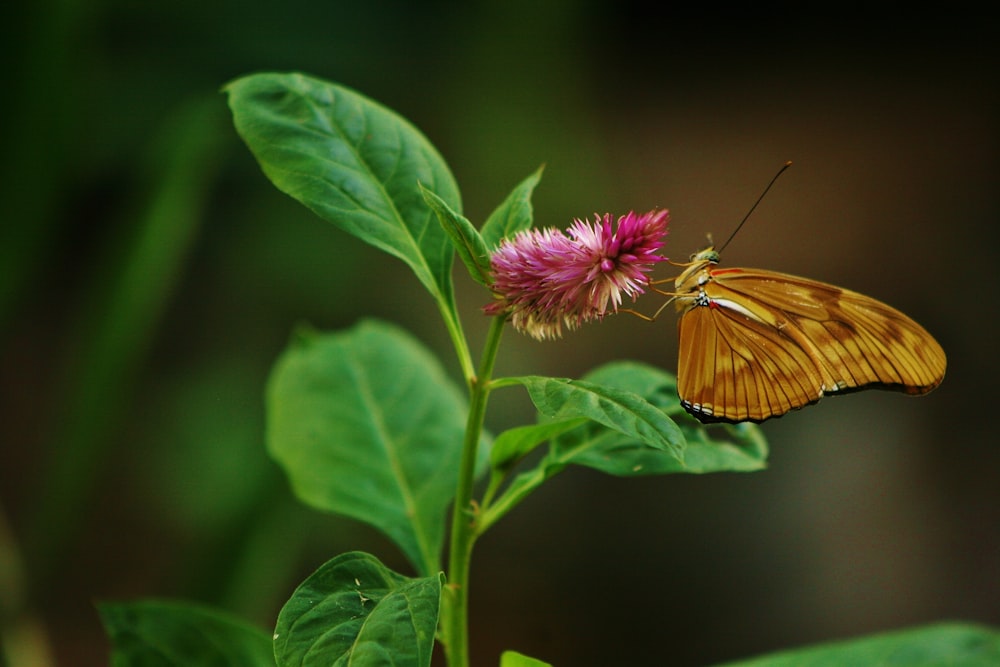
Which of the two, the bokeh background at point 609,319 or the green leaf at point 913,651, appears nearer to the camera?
the green leaf at point 913,651

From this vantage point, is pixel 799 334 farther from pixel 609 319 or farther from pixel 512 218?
pixel 609 319

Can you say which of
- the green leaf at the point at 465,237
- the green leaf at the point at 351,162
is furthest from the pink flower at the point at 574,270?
the green leaf at the point at 351,162

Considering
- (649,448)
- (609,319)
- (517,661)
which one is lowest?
(609,319)

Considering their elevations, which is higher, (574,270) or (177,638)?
(574,270)

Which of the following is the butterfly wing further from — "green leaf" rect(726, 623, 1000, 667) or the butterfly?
"green leaf" rect(726, 623, 1000, 667)

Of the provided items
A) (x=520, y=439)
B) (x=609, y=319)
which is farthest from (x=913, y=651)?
(x=609, y=319)

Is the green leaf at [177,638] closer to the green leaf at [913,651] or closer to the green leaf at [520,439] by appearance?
the green leaf at [520,439]
